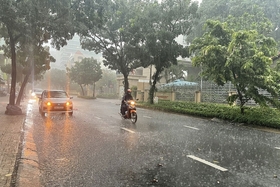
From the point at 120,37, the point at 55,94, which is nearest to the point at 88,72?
the point at 120,37

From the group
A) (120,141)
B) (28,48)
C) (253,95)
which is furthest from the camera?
(28,48)

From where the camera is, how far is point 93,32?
29.8 metres

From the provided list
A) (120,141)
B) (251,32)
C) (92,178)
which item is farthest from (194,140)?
(251,32)

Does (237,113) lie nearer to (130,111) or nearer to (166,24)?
(130,111)

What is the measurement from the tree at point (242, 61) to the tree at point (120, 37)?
11.5 meters

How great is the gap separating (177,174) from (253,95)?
10834mm

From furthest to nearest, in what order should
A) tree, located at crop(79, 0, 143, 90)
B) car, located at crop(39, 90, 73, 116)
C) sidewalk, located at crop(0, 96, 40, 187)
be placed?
tree, located at crop(79, 0, 143, 90)
car, located at crop(39, 90, 73, 116)
sidewalk, located at crop(0, 96, 40, 187)

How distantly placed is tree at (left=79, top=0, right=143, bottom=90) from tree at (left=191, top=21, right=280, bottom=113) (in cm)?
1153

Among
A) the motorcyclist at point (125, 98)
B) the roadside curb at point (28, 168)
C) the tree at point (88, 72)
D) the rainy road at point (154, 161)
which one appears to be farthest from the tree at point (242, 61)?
the tree at point (88, 72)

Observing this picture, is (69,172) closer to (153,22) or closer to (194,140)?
(194,140)

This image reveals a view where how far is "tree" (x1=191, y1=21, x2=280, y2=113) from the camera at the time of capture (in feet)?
45.6

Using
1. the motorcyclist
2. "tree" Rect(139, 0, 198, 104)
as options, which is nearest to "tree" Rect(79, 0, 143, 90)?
"tree" Rect(139, 0, 198, 104)

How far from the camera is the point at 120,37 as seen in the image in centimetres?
3027

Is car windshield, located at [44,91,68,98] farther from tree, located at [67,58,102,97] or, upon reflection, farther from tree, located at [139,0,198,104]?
tree, located at [67,58,102,97]
